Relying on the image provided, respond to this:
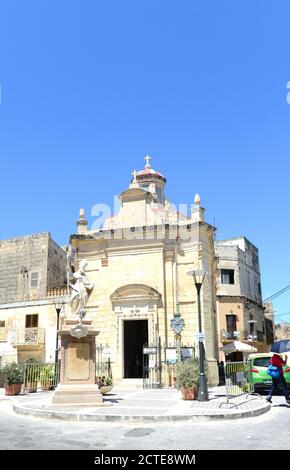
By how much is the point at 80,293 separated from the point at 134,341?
1429cm

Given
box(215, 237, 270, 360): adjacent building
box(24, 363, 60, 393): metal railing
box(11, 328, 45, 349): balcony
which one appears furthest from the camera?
box(215, 237, 270, 360): adjacent building

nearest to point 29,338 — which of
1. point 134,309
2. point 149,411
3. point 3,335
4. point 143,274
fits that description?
point 3,335

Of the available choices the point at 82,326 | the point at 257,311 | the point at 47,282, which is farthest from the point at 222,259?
the point at 82,326

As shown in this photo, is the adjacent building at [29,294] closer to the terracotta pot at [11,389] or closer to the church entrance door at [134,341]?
the church entrance door at [134,341]

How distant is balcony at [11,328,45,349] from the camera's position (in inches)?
1131

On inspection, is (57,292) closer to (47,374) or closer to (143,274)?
(143,274)

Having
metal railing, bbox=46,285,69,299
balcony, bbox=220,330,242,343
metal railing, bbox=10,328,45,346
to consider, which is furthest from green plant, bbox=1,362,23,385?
balcony, bbox=220,330,242,343

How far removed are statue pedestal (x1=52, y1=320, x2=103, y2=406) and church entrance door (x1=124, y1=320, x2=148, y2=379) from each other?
1210 centimetres

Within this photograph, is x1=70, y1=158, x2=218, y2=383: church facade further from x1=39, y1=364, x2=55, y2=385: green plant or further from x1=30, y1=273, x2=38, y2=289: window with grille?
x1=30, y1=273, x2=38, y2=289: window with grille

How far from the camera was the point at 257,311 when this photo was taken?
45719mm

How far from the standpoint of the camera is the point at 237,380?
1404 centimetres

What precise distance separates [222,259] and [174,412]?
1304 inches

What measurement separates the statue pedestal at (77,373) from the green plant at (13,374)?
6.18 m
